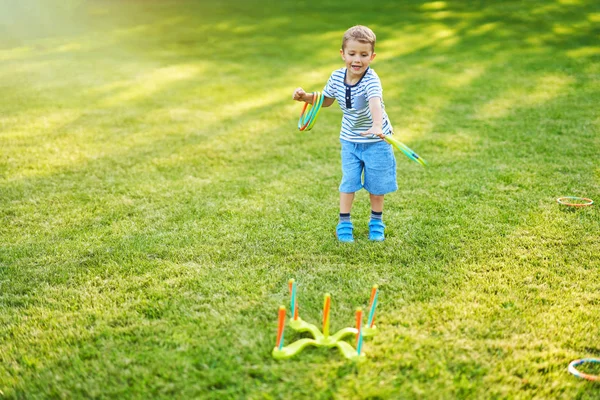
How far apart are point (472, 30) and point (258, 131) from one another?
23.8 feet

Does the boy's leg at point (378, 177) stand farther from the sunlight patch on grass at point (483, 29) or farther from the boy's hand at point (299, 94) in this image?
the sunlight patch on grass at point (483, 29)

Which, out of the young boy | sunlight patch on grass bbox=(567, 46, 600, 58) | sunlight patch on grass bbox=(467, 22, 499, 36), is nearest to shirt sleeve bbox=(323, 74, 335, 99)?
the young boy

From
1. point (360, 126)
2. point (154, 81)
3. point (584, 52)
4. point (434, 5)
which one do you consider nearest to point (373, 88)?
point (360, 126)

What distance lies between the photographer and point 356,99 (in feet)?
11.2

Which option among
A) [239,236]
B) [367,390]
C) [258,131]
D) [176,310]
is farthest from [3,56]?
[367,390]

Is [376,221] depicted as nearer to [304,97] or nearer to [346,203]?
[346,203]

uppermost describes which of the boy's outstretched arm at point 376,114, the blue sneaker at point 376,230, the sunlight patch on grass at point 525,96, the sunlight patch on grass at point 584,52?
the boy's outstretched arm at point 376,114

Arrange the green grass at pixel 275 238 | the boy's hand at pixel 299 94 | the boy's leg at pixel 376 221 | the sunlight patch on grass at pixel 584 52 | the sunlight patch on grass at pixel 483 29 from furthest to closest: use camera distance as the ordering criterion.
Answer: the sunlight patch on grass at pixel 483 29
the sunlight patch on grass at pixel 584 52
the boy's leg at pixel 376 221
the boy's hand at pixel 299 94
the green grass at pixel 275 238

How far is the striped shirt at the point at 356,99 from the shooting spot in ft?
11.0

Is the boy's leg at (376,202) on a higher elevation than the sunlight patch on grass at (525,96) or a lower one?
higher

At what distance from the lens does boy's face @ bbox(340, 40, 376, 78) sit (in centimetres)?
325

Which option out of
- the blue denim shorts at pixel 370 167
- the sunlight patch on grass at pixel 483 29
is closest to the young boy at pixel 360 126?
the blue denim shorts at pixel 370 167

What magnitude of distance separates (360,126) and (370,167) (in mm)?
266

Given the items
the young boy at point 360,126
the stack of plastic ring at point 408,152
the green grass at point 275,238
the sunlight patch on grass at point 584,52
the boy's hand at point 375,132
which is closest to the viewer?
the green grass at point 275,238
